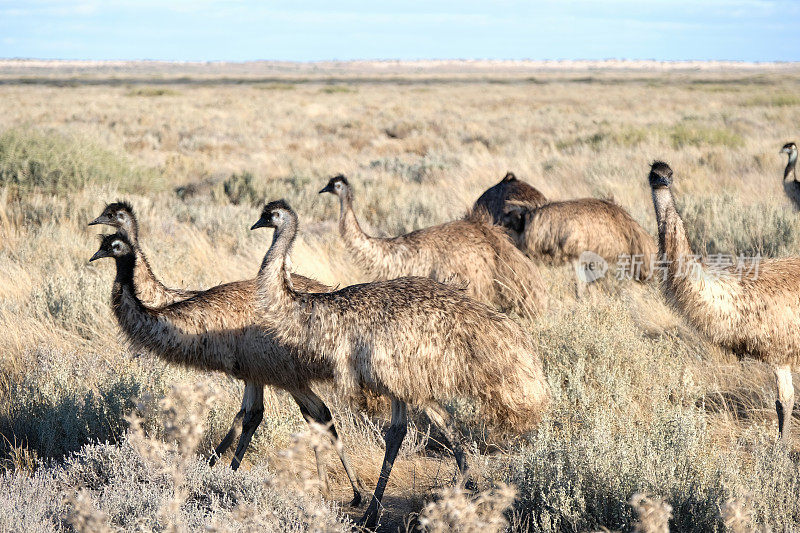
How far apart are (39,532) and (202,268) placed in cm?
440

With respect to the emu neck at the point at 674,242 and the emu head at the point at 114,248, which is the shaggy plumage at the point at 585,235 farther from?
the emu head at the point at 114,248

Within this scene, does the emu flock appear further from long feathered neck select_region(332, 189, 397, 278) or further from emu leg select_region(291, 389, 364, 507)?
long feathered neck select_region(332, 189, 397, 278)

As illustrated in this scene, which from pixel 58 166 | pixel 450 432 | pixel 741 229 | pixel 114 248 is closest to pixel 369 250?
pixel 114 248

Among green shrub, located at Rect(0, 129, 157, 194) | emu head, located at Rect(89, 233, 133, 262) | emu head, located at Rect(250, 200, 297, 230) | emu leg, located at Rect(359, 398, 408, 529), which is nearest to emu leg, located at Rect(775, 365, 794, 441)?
emu leg, located at Rect(359, 398, 408, 529)

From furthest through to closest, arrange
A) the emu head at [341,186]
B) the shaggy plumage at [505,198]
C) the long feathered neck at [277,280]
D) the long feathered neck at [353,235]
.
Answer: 1. the shaggy plumage at [505,198]
2. the emu head at [341,186]
3. the long feathered neck at [353,235]
4. the long feathered neck at [277,280]

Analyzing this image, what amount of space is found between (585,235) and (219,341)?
3.77 meters

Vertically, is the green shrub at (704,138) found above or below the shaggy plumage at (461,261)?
above

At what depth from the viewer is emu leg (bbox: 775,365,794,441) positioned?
409 cm

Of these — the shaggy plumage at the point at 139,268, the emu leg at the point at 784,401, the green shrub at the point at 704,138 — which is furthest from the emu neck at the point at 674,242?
the green shrub at the point at 704,138

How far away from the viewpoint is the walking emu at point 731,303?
4082mm

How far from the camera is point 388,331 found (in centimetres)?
328

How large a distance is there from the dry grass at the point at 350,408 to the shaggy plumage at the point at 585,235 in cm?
33

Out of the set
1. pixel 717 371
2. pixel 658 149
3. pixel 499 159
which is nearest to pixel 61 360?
pixel 717 371

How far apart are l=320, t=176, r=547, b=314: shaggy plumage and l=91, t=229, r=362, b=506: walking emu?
5.56 ft
